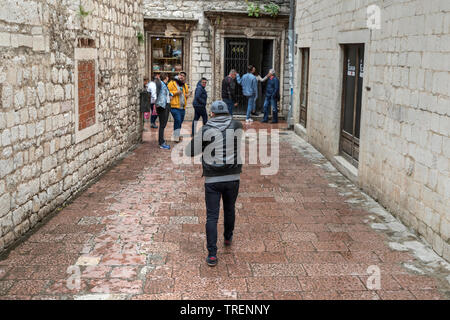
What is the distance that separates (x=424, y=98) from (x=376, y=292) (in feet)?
8.77

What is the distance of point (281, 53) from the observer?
1814cm

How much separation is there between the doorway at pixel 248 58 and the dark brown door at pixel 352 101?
820 cm

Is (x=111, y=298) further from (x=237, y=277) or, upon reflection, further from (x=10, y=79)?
(x=10, y=79)

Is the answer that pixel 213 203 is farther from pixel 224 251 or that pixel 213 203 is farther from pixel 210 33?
pixel 210 33

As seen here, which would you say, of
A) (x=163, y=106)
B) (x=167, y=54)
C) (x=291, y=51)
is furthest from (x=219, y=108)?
(x=167, y=54)

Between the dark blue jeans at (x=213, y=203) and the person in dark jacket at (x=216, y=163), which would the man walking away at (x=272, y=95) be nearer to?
the person in dark jacket at (x=216, y=163)

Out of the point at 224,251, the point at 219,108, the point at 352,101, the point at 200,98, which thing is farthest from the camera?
the point at 200,98

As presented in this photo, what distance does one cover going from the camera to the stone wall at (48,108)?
568cm

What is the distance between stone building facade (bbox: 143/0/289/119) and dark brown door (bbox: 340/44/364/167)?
7.87 metres

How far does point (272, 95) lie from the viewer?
17453mm

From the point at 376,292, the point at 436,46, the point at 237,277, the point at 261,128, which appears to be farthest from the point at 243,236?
the point at 261,128

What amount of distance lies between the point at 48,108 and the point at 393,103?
15.2 ft

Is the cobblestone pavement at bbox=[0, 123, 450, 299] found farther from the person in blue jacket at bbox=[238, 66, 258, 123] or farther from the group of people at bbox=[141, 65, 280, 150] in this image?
the person in blue jacket at bbox=[238, 66, 258, 123]

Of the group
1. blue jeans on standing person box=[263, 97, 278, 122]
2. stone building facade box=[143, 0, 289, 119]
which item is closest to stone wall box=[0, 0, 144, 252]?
→ stone building facade box=[143, 0, 289, 119]
